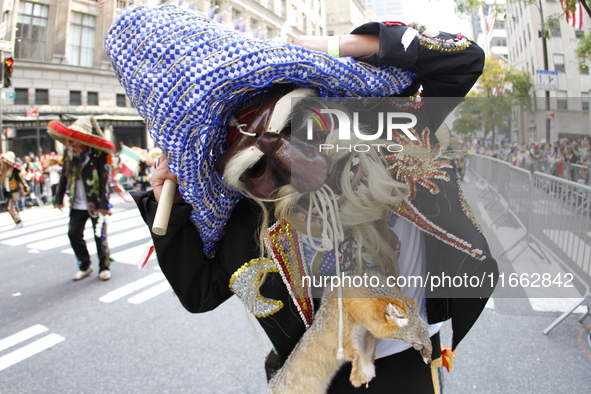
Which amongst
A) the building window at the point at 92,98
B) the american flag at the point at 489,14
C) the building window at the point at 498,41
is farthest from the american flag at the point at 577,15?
the building window at the point at 498,41

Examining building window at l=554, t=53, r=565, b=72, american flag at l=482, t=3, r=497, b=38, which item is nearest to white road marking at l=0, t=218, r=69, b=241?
american flag at l=482, t=3, r=497, b=38

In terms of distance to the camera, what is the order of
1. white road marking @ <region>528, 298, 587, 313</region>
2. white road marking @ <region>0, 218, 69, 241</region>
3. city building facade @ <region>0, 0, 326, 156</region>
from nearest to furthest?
white road marking @ <region>528, 298, 587, 313</region>, white road marking @ <region>0, 218, 69, 241</region>, city building facade @ <region>0, 0, 326, 156</region>

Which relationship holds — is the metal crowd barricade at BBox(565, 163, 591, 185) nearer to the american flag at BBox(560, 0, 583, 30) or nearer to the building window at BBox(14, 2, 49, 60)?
the american flag at BBox(560, 0, 583, 30)

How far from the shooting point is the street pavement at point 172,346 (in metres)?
2.75

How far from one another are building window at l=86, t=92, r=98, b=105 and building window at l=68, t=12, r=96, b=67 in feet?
5.29

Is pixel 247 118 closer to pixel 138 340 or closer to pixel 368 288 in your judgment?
pixel 368 288

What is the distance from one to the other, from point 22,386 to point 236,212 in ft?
8.65

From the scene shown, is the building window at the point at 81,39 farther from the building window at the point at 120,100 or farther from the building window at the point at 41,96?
the building window at the point at 120,100

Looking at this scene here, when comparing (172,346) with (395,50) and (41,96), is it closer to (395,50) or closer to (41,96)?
(395,50)

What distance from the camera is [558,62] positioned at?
16.8 metres

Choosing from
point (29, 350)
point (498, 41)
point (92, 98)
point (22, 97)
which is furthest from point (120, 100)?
point (498, 41)

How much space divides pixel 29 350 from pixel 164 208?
10.1 feet

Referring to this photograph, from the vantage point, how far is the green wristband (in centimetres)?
106

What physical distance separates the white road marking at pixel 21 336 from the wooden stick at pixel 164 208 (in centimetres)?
323
